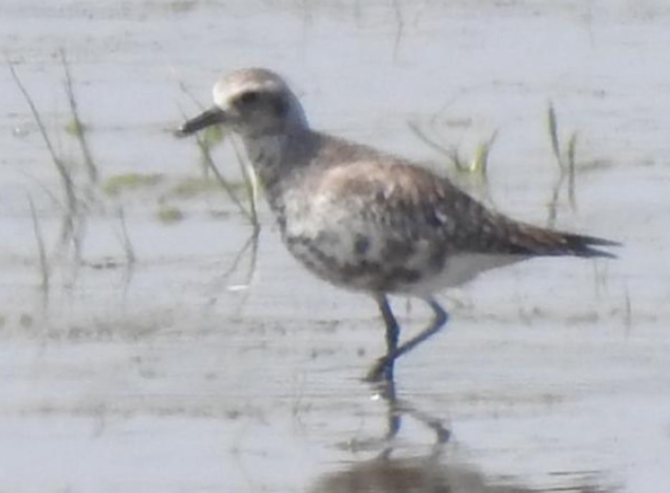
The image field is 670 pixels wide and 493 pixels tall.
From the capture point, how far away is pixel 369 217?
9.77m

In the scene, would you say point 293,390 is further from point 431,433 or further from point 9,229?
point 9,229

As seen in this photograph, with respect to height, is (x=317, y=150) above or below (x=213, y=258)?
above

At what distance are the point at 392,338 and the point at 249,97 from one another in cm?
93

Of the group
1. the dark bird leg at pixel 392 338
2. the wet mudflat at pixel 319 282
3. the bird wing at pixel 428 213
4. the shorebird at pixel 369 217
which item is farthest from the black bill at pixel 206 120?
the dark bird leg at pixel 392 338

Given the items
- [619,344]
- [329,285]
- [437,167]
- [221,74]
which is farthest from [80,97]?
[619,344]

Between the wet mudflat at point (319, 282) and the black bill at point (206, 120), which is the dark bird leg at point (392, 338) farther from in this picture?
the black bill at point (206, 120)

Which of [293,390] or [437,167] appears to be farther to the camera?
[437,167]

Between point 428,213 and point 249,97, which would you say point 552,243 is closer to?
point 428,213

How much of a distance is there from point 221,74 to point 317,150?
365 cm

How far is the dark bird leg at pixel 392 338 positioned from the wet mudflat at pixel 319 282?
0.08 m

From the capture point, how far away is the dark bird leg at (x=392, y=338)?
9.73 meters

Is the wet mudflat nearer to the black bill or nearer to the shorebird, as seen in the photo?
the shorebird

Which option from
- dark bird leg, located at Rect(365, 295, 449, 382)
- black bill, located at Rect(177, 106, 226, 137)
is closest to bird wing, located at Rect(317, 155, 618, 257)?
dark bird leg, located at Rect(365, 295, 449, 382)

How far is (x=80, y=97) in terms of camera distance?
13211 mm
